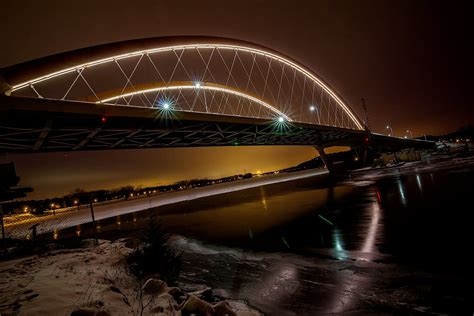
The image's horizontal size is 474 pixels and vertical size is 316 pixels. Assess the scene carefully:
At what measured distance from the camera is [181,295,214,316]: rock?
4.52m

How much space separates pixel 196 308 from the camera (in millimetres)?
4625

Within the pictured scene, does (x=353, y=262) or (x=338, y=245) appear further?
(x=338, y=245)

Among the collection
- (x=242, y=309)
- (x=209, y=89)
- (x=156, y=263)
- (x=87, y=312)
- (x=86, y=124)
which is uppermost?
(x=209, y=89)

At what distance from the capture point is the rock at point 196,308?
4516 millimetres

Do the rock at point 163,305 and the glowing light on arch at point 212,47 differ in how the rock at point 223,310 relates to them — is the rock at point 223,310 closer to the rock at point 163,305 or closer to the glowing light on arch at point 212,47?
the rock at point 163,305

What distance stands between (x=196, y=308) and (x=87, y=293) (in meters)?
2.40

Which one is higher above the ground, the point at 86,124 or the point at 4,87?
the point at 4,87

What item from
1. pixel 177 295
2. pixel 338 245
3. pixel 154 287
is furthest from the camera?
pixel 338 245

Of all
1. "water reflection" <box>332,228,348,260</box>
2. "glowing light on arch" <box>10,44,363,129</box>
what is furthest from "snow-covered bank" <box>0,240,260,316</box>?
"glowing light on arch" <box>10,44,363,129</box>

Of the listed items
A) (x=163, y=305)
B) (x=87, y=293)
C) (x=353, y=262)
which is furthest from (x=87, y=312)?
(x=353, y=262)

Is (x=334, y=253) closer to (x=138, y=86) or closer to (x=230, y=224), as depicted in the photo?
(x=230, y=224)

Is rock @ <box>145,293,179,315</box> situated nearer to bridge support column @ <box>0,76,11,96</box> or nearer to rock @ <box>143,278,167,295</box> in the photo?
rock @ <box>143,278,167,295</box>

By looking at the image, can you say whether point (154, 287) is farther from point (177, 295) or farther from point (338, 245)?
point (338, 245)

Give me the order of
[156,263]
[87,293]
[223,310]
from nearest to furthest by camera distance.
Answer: [223,310], [87,293], [156,263]
